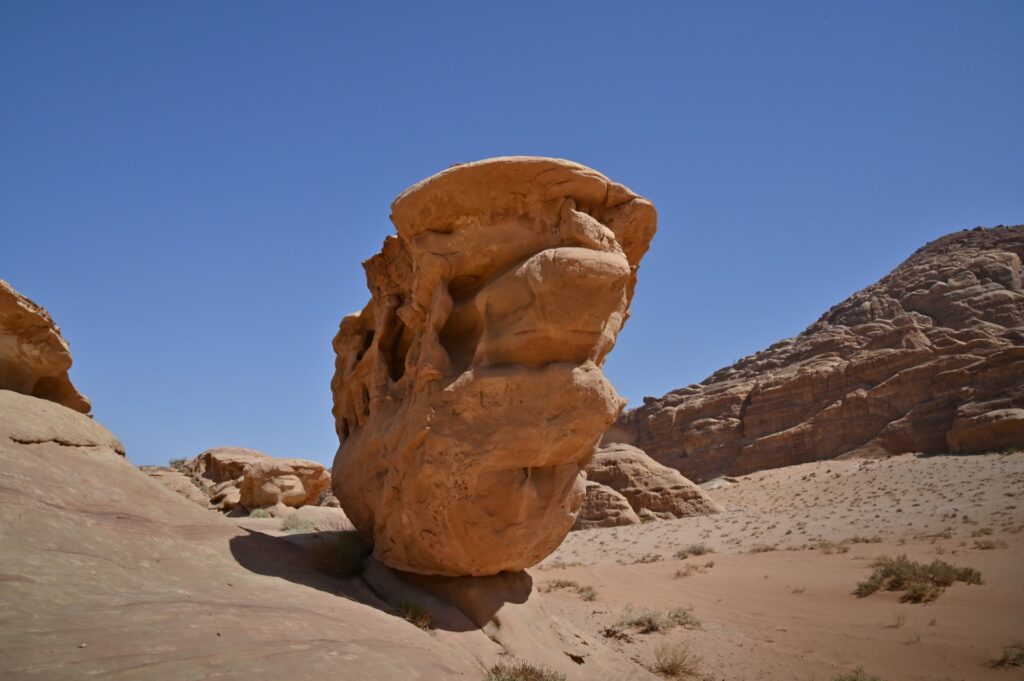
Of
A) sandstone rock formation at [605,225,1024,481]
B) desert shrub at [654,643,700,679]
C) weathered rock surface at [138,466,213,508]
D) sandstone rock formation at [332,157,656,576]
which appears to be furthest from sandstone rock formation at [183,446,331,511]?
sandstone rock formation at [605,225,1024,481]

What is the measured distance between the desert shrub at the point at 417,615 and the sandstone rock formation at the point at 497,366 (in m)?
0.58

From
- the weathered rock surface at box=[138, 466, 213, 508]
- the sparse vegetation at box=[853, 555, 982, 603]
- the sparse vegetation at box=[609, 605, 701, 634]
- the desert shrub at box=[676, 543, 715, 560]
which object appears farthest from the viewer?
the weathered rock surface at box=[138, 466, 213, 508]

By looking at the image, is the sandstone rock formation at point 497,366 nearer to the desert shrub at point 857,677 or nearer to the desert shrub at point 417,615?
the desert shrub at point 417,615

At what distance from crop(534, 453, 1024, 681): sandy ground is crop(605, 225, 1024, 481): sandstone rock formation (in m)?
12.8

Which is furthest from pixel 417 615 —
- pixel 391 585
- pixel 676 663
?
pixel 676 663

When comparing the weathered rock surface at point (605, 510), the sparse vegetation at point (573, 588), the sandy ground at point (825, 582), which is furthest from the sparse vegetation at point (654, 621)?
the weathered rock surface at point (605, 510)

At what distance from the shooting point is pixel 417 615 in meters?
7.48

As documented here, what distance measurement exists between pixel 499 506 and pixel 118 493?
446 cm

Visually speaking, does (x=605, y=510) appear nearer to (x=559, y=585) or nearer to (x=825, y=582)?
(x=559, y=585)

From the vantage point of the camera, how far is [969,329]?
42906mm

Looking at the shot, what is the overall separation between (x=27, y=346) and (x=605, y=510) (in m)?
18.9

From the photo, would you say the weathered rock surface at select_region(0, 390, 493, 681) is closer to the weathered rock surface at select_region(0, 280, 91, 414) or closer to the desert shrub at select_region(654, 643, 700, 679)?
the weathered rock surface at select_region(0, 280, 91, 414)

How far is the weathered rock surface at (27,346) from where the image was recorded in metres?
9.52

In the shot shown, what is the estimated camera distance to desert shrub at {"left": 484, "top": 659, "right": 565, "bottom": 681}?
20.4ft
